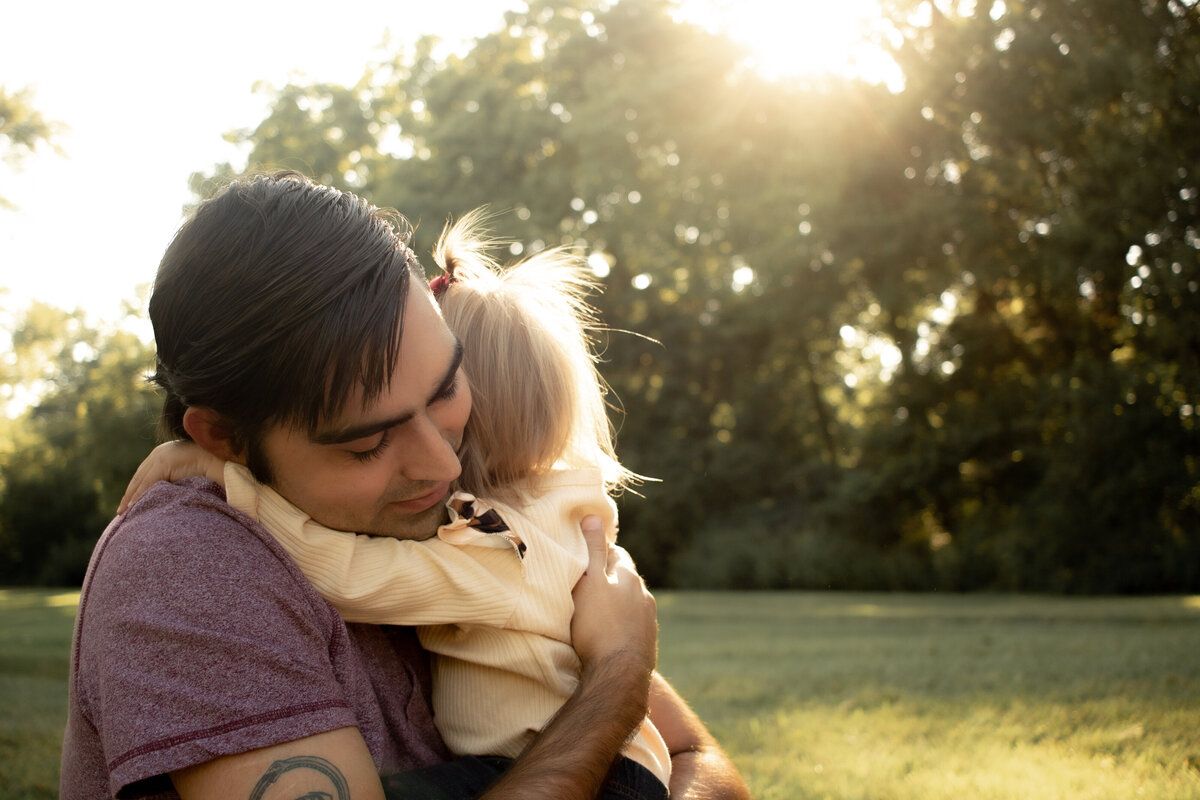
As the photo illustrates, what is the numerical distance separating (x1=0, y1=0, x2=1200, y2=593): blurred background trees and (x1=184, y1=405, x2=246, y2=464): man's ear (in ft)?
28.2

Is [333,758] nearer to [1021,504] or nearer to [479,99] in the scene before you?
[1021,504]

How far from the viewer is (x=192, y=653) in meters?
1.50

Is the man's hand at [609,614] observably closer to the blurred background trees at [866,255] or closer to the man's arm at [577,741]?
the man's arm at [577,741]

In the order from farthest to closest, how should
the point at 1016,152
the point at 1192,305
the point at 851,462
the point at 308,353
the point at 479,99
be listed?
the point at 479,99 → the point at 851,462 → the point at 1016,152 → the point at 1192,305 → the point at 308,353

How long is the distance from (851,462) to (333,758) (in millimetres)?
21877

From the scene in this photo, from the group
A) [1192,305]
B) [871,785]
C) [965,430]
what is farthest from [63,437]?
[871,785]

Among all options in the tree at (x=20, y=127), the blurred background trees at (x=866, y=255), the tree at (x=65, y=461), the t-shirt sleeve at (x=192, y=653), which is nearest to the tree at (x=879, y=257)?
the blurred background trees at (x=866, y=255)

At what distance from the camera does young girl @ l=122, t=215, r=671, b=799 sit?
1.87 metres

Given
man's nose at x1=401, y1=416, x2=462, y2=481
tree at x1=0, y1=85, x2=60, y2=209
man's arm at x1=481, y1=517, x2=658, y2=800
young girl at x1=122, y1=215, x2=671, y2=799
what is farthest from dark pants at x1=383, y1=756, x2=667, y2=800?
tree at x1=0, y1=85, x2=60, y2=209

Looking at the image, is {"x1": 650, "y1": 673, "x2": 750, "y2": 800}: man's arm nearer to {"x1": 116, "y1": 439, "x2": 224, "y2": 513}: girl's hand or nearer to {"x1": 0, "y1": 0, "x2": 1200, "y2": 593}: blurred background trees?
{"x1": 116, "y1": 439, "x2": 224, "y2": 513}: girl's hand

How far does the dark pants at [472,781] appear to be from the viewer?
71.6 inches

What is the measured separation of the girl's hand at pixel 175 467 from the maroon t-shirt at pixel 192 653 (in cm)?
7

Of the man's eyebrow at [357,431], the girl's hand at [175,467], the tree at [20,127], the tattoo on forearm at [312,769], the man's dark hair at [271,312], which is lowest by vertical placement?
the tattoo on forearm at [312,769]

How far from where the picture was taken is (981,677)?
22.0ft
